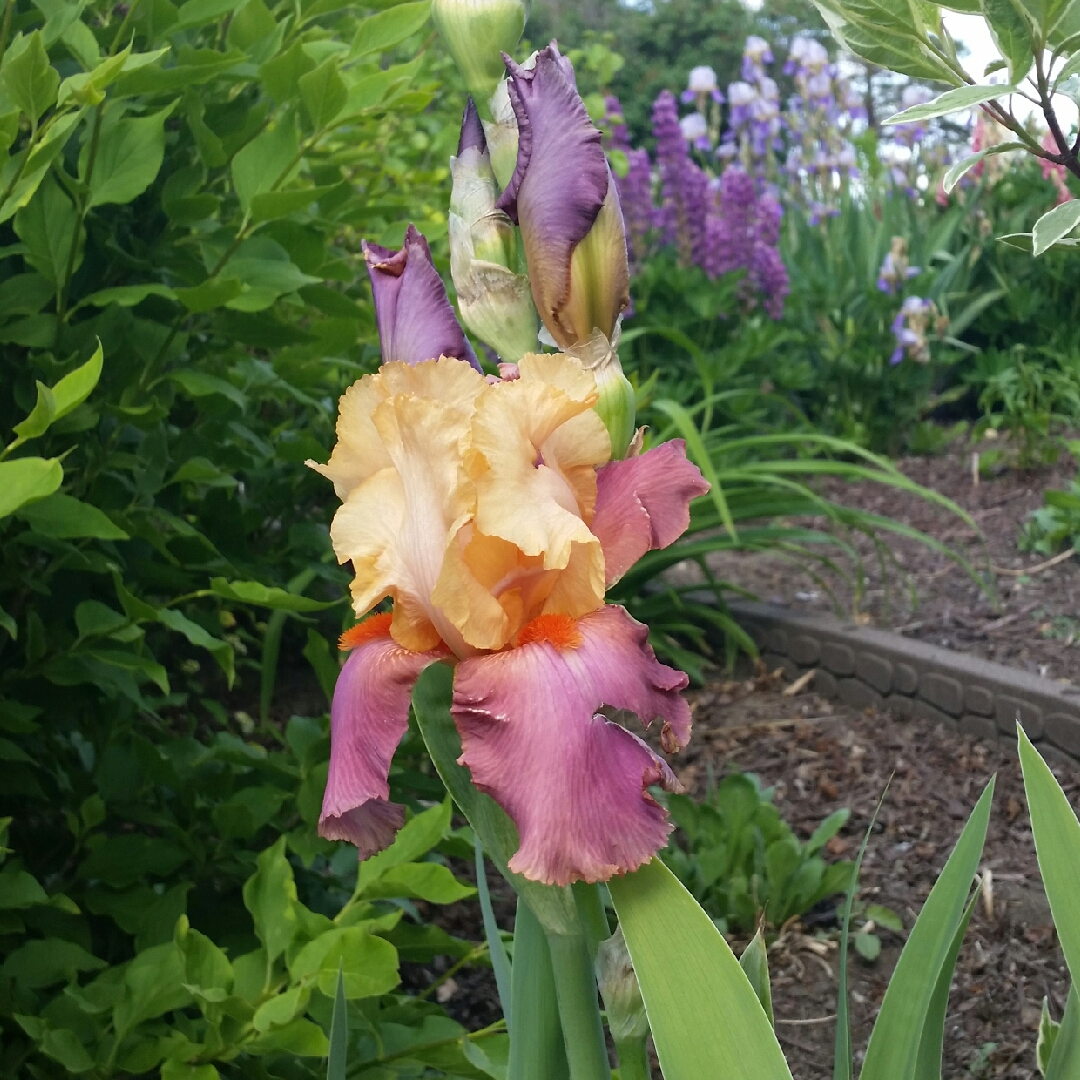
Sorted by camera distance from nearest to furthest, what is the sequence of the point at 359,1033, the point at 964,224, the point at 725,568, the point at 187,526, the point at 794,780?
the point at 359,1033 < the point at 187,526 < the point at 794,780 < the point at 725,568 < the point at 964,224

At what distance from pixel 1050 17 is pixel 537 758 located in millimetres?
569

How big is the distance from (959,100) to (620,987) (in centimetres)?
59

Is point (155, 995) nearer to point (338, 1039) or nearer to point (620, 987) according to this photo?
point (338, 1039)

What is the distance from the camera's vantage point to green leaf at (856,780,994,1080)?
789 mm

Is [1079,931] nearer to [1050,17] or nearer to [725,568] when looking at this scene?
[1050,17]

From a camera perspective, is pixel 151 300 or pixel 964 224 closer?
pixel 151 300

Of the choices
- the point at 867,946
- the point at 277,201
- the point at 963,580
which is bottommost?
the point at 963,580

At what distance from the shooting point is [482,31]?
0.73 metres

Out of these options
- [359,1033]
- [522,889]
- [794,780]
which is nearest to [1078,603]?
[794,780]

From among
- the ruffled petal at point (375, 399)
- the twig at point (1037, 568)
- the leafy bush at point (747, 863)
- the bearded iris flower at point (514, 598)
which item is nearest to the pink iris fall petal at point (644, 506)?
the bearded iris flower at point (514, 598)

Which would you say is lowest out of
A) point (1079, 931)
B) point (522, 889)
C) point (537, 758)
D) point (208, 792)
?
point (208, 792)

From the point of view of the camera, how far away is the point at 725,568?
4059 millimetres

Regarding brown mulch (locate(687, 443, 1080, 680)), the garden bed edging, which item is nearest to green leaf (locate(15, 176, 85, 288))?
the garden bed edging

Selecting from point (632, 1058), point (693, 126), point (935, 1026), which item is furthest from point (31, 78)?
point (693, 126)
